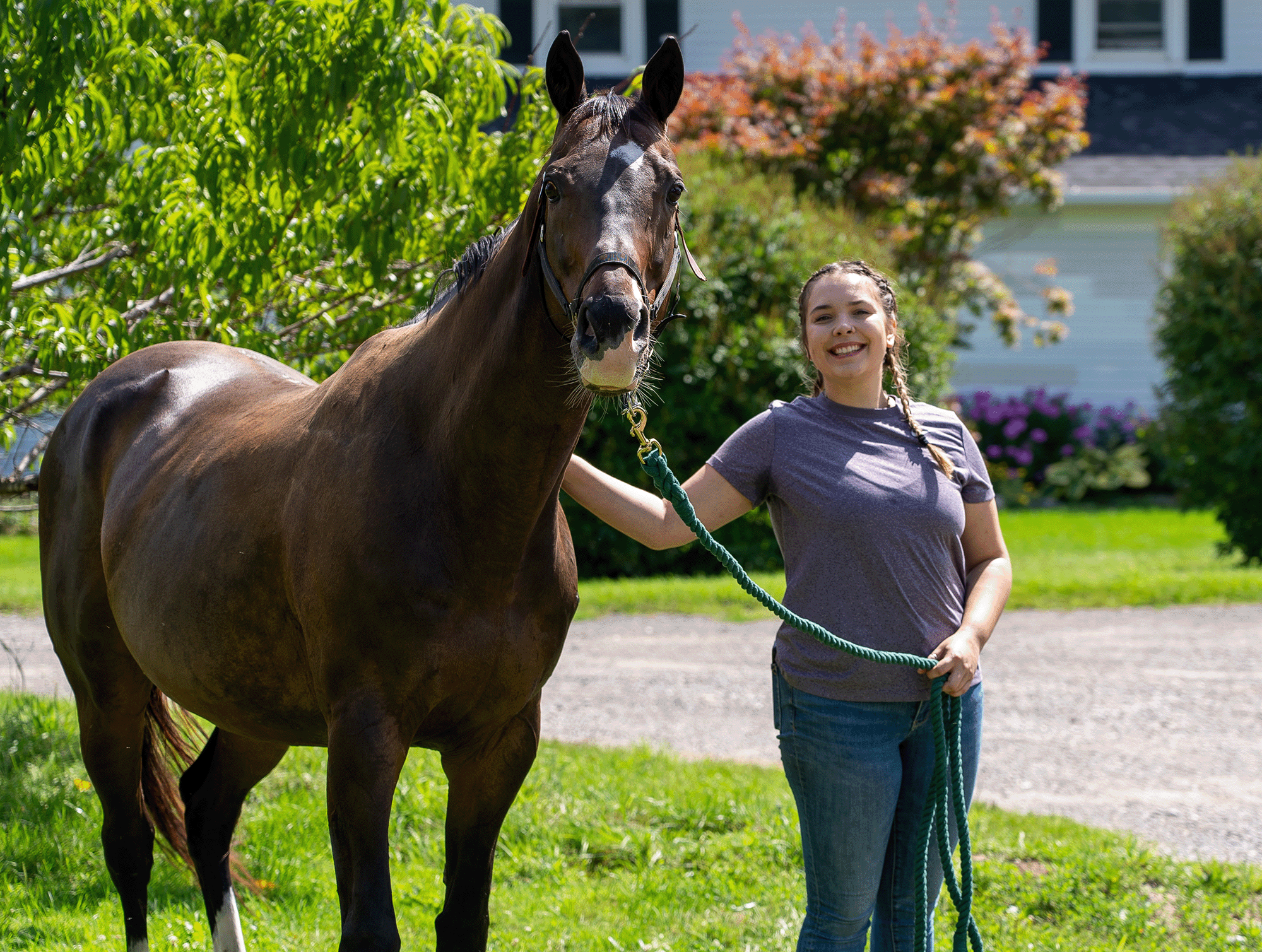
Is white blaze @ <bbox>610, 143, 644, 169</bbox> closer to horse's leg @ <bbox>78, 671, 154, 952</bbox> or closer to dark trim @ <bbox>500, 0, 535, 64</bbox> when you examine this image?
horse's leg @ <bbox>78, 671, 154, 952</bbox>

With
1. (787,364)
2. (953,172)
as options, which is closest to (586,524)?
(787,364)

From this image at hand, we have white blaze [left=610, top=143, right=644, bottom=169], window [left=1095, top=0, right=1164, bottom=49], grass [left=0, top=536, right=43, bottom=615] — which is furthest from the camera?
window [left=1095, top=0, right=1164, bottom=49]

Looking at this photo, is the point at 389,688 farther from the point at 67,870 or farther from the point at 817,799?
the point at 67,870

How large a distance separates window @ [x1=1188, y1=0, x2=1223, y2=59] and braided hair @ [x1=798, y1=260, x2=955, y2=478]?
17.7 metres

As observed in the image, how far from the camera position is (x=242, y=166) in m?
3.90

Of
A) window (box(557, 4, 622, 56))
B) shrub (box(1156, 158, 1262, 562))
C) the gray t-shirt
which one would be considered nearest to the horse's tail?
the gray t-shirt

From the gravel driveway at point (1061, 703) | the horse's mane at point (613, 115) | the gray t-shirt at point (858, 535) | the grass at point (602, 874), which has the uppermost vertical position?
the horse's mane at point (613, 115)

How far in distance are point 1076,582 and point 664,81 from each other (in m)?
8.25

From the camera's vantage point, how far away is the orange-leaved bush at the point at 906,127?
45.0ft

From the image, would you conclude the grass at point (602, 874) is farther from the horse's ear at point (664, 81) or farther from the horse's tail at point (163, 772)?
the horse's ear at point (664, 81)

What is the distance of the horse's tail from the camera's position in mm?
3780

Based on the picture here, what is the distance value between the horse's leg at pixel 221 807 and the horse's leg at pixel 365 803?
114 centimetres

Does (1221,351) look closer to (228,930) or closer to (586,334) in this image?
(228,930)

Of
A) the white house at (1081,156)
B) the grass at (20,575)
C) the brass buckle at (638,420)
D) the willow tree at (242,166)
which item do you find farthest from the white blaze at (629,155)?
the white house at (1081,156)
